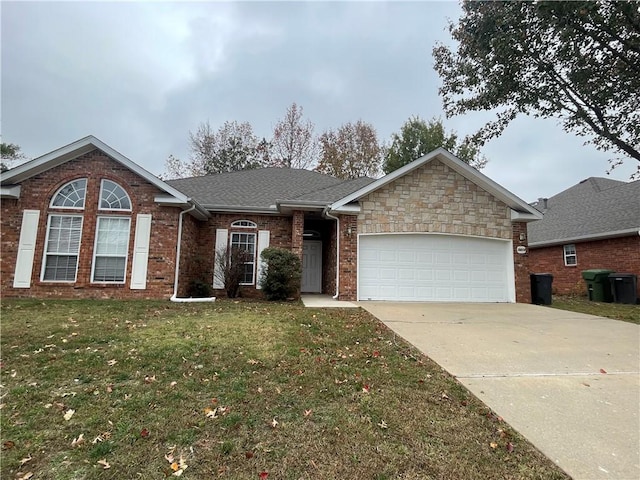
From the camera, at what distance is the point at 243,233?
11.9 meters

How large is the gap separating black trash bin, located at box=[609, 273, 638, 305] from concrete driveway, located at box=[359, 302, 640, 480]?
6.38 metres

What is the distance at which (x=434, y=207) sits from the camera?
10711 mm

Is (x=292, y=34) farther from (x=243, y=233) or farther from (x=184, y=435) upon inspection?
(x=184, y=435)

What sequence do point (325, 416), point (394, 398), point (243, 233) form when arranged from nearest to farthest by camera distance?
point (325, 416), point (394, 398), point (243, 233)

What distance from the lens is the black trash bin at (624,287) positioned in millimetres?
12305

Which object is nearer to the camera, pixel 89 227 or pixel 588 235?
pixel 89 227

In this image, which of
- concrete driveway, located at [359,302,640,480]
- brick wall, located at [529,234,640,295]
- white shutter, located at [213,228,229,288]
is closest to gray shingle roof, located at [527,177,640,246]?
brick wall, located at [529,234,640,295]

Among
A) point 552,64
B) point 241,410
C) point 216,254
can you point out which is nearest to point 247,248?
point 216,254

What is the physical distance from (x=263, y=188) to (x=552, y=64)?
1085cm

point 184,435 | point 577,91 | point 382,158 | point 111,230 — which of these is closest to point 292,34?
point 111,230

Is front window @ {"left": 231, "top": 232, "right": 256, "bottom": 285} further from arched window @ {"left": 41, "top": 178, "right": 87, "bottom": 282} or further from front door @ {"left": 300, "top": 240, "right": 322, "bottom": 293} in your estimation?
arched window @ {"left": 41, "top": 178, "right": 87, "bottom": 282}

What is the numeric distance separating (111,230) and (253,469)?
9.64 m

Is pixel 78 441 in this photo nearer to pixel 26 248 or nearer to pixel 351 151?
pixel 26 248

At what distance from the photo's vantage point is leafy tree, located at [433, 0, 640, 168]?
8.98 m
